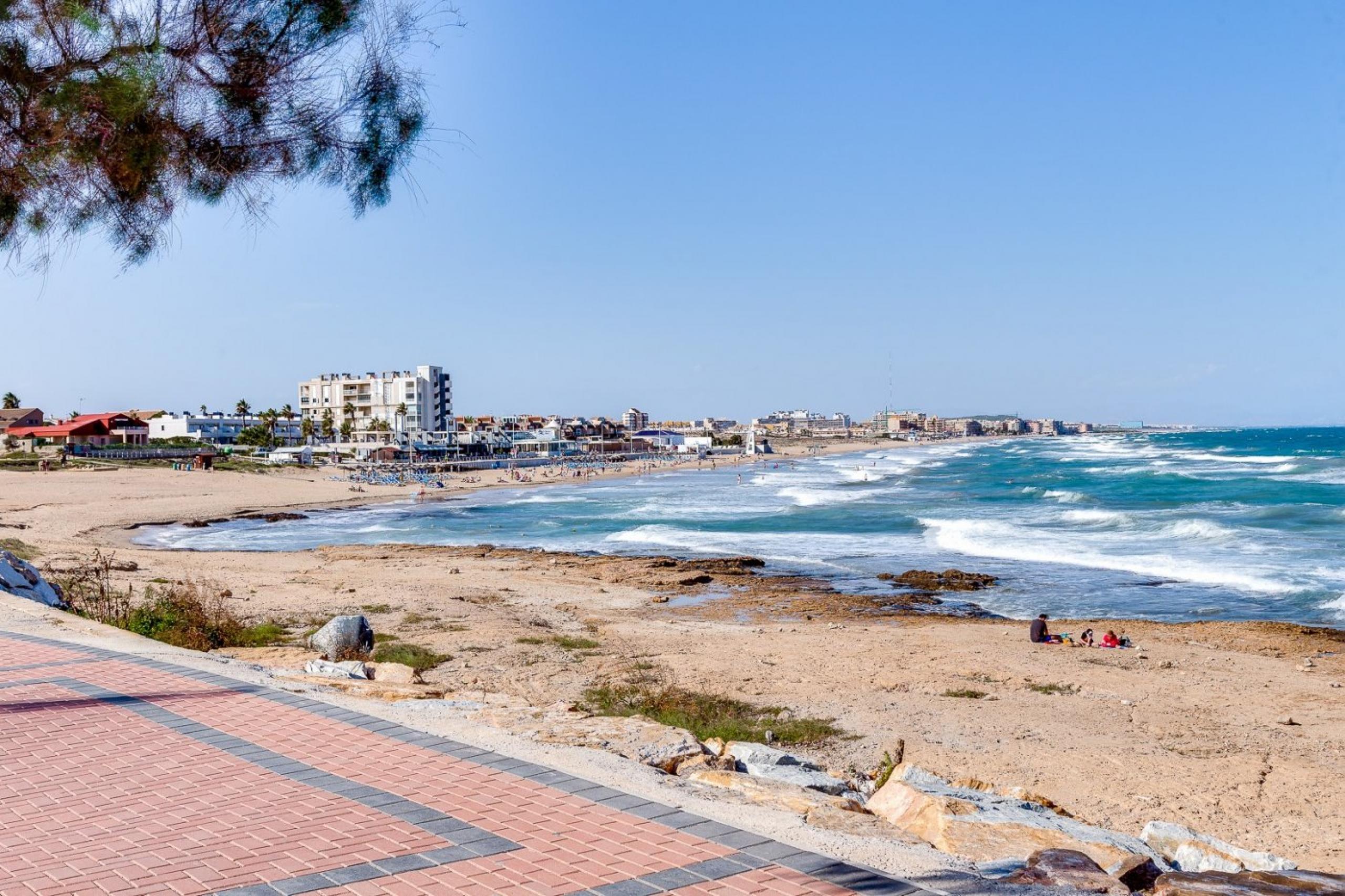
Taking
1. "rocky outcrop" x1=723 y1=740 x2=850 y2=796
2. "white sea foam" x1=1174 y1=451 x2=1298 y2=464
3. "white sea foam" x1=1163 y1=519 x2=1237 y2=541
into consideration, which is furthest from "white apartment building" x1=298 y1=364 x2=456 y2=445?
"rocky outcrop" x1=723 y1=740 x2=850 y2=796

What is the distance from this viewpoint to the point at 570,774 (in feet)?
18.6

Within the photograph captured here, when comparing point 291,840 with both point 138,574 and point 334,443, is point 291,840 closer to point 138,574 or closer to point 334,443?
point 138,574

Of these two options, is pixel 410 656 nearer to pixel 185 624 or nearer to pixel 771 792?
pixel 185 624

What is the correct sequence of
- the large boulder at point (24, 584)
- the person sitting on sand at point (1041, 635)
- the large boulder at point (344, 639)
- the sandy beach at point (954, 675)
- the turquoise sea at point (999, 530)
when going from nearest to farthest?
the sandy beach at point (954, 675)
the large boulder at point (344, 639)
the large boulder at point (24, 584)
the person sitting on sand at point (1041, 635)
the turquoise sea at point (999, 530)

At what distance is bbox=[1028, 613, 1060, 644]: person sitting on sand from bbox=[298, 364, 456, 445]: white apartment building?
10806 cm

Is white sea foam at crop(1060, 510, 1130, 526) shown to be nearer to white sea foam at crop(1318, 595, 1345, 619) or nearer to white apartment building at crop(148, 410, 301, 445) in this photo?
white sea foam at crop(1318, 595, 1345, 619)

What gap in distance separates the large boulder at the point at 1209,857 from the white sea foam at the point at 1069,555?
19.4 meters

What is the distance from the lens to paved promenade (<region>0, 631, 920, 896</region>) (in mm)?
4109

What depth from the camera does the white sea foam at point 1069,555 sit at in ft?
80.4

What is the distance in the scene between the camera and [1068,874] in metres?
4.51

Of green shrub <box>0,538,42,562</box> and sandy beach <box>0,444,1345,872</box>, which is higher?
green shrub <box>0,538,42,562</box>

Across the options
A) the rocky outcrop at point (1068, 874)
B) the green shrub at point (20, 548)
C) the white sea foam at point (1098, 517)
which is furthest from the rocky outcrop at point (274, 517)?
the rocky outcrop at point (1068, 874)

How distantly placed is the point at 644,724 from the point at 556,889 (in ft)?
Answer: 12.3

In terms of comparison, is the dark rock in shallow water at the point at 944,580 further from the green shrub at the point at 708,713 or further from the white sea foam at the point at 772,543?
the green shrub at the point at 708,713
